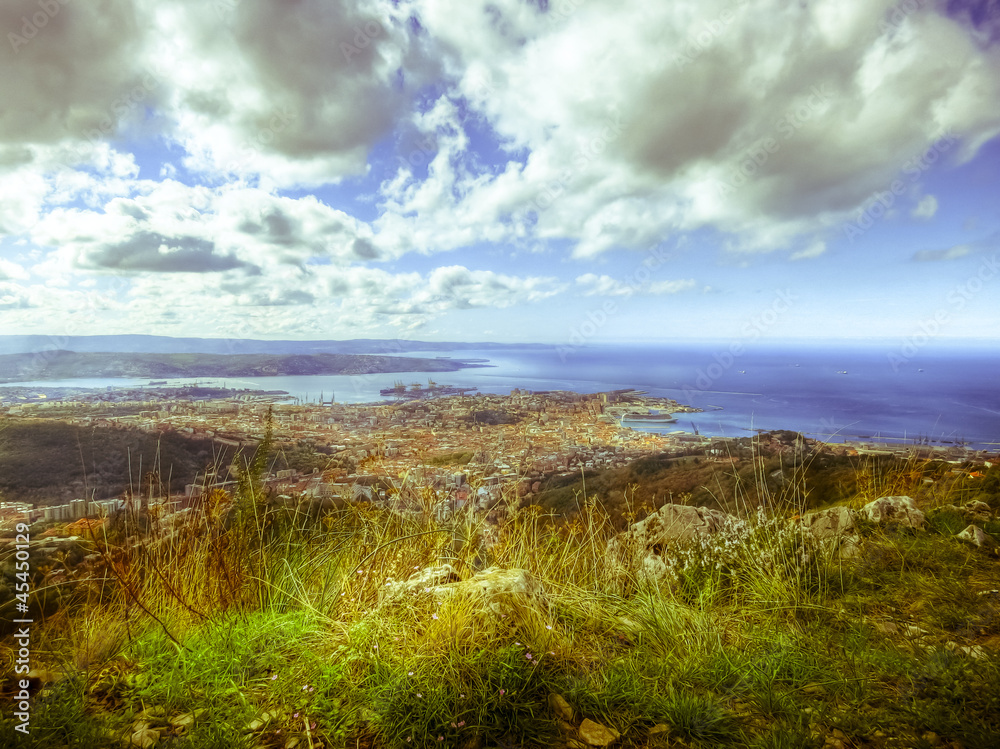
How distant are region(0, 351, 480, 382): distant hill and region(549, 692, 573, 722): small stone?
1168cm

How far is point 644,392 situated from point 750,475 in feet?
35.4

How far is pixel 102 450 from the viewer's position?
5.49m

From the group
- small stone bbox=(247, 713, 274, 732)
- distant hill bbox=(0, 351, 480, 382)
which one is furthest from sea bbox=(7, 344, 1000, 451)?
small stone bbox=(247, 713, 274, 732)

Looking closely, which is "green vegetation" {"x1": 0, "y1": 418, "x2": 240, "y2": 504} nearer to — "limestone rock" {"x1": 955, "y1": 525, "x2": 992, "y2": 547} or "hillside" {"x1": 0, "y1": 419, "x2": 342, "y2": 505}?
"hillside" {"x1": 0, "y1": 419, "x2": 342, "y2": 505}

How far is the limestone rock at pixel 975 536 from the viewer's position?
3648mm

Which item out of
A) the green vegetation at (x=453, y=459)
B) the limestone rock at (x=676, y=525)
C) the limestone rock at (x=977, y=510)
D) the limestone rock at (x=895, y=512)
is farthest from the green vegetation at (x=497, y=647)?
the green vegetation at (x=453, y=459)

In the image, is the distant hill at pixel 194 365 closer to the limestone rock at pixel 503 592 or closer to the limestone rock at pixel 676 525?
the limestone rock at pixel 503 592

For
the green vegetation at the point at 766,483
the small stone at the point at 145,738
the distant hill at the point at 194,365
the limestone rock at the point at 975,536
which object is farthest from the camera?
the distant hill at the point at 194,365

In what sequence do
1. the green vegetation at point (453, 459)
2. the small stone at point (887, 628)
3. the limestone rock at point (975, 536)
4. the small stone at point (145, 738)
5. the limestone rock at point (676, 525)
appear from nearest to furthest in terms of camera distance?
the small stone at point (145, 738) → the small stone at point (887, 628) → the limestone rock at point (975, 536) → the limestone rock at point (676, 525) → the green vegetation at point (453, 459)

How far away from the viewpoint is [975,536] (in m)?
3.68

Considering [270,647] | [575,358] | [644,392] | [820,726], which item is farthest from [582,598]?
[575,358]

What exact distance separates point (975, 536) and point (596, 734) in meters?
4.33

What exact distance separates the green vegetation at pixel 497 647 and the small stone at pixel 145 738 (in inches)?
1.6

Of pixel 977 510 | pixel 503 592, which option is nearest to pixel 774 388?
pixel 977 510
